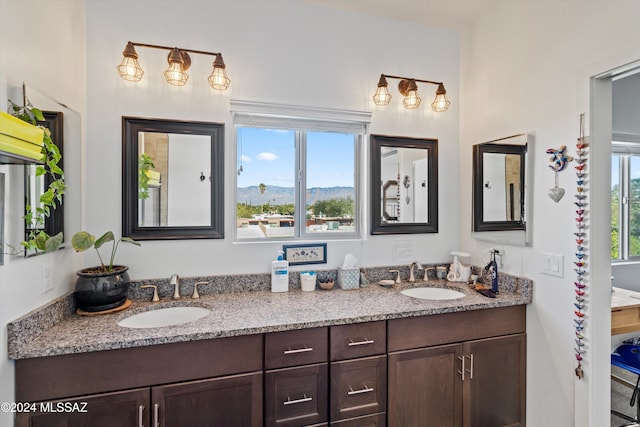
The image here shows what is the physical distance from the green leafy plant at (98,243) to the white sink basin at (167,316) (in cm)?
29

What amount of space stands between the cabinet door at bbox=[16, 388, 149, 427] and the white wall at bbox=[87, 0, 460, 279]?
71 cm

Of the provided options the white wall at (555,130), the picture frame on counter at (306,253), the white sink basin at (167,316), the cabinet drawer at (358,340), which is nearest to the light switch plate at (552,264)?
the white wall at (555,130)

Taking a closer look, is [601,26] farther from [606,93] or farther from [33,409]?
[33,409]

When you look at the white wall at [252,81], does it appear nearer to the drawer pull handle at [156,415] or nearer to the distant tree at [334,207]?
the distant tree at [334,207]

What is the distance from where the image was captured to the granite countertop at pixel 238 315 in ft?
4.29

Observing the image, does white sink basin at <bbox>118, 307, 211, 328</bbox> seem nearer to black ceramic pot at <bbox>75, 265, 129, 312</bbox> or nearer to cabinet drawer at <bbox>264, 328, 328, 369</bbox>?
black ceramic pot at <bbox>75, 265, 129, 312</bbox>

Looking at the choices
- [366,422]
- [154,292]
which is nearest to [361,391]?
[366,422]

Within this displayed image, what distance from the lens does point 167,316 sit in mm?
1786

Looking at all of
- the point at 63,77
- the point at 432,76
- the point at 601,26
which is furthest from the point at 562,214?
the point at 63,77

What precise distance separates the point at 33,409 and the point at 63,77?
1462mm

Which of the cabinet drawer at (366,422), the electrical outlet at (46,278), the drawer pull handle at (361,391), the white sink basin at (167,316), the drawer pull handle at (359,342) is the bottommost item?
the cabinet drawer at (366,422)

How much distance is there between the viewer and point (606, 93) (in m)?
1.63

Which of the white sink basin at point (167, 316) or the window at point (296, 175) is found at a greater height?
the window at point (296, 175)

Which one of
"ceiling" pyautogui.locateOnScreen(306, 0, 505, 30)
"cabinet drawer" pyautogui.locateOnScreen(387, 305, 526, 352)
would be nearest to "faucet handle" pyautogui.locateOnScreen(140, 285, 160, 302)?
"cabinet drawer" pyautogui.locateOnScreen(387, 305, 526, 352)
